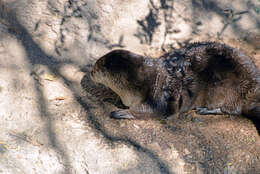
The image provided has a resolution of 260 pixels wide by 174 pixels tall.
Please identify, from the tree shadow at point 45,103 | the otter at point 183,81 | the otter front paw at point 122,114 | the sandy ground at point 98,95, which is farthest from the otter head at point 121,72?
the tree shadow at point 45,103

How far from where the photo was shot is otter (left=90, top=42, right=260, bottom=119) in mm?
2842

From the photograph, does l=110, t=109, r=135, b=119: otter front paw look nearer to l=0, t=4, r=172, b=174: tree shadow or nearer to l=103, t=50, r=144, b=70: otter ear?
l=0, t=4, r=172, b=174: tree shadow

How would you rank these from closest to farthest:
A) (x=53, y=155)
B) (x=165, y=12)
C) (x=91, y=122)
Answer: (x=53, y=155) < (x=91, y=122) < (x=165, y=12)

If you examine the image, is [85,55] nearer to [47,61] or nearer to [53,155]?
[47,61]

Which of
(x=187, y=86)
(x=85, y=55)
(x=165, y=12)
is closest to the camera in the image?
(x=187, y=86)

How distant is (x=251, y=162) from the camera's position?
8.56ft

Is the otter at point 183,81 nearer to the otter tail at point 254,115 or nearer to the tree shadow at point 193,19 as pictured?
the otter tail at point 254,115

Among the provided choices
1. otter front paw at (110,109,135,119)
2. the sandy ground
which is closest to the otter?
otter front paw at (110,109,135,119)

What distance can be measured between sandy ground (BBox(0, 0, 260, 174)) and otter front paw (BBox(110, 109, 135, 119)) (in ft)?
0.21

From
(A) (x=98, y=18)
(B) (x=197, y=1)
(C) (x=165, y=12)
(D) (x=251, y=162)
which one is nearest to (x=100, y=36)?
(A) (x=98, y=18)

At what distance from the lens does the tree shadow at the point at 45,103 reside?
2445mm

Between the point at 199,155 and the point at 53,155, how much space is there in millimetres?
1603

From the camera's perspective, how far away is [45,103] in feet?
8.96

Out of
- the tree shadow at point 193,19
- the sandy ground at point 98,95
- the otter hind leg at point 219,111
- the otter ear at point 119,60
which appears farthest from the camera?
the tree shadow at point 193,19
